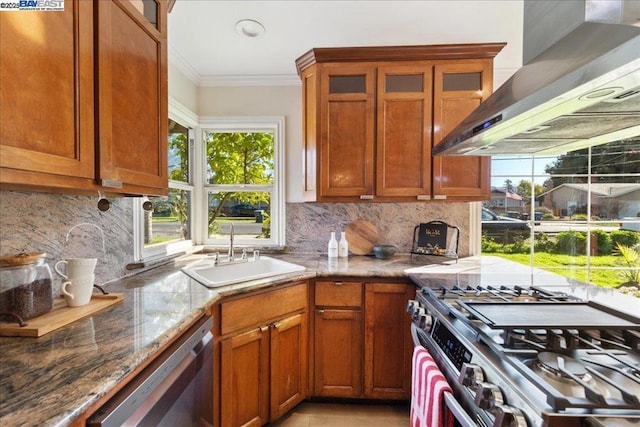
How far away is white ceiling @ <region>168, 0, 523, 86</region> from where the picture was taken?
1.75m

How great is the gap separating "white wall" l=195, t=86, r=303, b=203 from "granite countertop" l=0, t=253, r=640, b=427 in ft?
4.13

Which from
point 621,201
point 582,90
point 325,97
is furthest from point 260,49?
point 621,201

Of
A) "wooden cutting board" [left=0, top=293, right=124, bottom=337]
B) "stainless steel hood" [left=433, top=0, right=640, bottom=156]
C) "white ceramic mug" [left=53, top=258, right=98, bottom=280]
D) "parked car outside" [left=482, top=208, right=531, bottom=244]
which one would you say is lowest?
"wooden cutting board" [left=0, top=293, right=124, bottom=337]

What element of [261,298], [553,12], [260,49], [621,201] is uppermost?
[260,49]

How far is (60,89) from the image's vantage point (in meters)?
0.93

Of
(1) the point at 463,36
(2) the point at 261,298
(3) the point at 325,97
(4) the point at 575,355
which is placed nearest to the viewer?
(4) the point at 575,355

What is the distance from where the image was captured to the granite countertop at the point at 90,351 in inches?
24.5

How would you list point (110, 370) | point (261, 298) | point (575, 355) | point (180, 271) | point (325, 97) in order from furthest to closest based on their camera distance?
point (325, 97)
point (180, 271)
point (261, 298)
point (575, 355)
point (110, 370)

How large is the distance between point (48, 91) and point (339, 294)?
5.54 feet

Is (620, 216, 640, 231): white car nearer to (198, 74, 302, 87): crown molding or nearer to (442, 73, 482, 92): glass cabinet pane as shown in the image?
(442, 73, 482, 92): glass cabinet pane

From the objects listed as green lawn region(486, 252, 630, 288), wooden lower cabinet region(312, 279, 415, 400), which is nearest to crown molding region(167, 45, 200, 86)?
wooden lower cabinet region(312, 279, 415, 400)

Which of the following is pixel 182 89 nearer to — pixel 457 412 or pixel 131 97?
pixel 131 97

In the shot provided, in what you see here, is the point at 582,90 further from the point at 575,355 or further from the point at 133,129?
the point at 133,129

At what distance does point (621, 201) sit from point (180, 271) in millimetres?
3768
